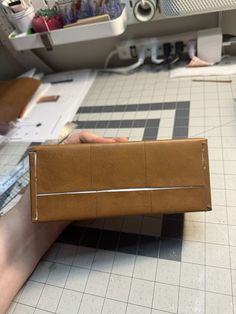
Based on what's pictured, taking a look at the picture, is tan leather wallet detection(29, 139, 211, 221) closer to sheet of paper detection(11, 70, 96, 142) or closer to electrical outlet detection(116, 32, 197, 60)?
sheet of paper detection(11, 70, 96, 142)

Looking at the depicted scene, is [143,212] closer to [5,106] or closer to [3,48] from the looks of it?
[5,106]

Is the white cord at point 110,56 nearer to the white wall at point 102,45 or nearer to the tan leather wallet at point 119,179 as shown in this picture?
the white wall at point 102,45

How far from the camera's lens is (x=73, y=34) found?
928mm

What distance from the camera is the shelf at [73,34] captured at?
2.91 feet

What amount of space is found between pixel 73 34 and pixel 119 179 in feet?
2.23

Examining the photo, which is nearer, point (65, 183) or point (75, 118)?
point (65, 183)

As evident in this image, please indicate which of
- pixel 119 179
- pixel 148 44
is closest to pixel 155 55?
pixel 148 44

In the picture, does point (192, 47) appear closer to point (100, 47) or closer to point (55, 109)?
point (100, 47)

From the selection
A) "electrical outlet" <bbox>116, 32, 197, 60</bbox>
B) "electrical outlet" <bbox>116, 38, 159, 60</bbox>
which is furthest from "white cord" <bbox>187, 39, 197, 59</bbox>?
"electrical outlet" <bbox>116, 38, 159, 60</bbox>

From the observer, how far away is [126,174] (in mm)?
481

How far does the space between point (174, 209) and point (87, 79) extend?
842mm

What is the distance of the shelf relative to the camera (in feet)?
2.91

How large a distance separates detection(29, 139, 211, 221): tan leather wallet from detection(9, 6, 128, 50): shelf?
1.91 ft

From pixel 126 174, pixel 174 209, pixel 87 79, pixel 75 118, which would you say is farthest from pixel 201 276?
pixel 87 79
